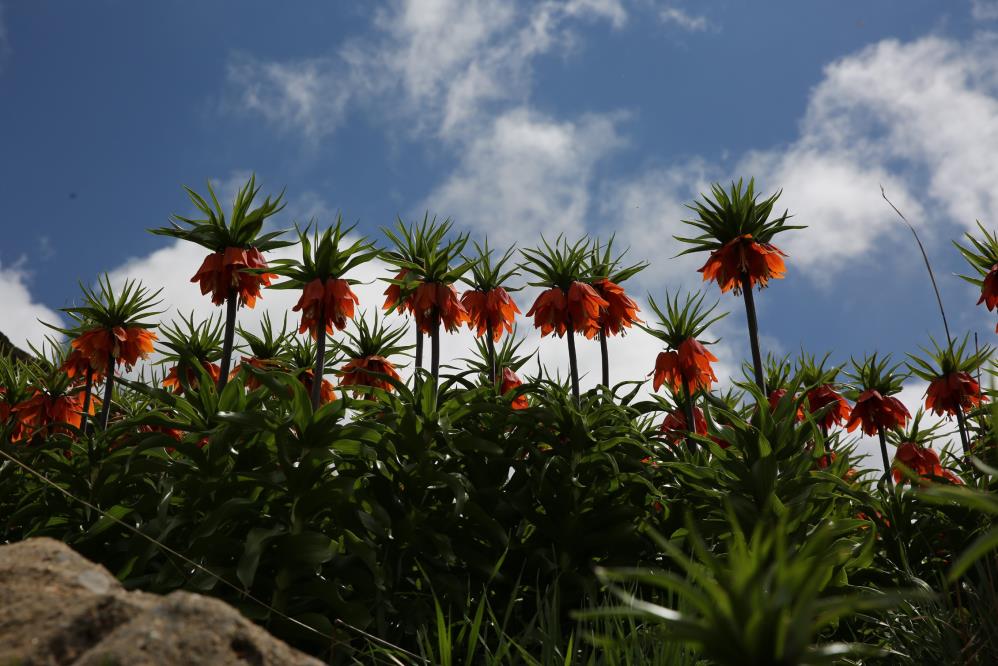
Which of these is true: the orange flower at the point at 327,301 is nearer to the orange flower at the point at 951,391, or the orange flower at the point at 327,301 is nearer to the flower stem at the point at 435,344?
the flower stem at the point at 435,344

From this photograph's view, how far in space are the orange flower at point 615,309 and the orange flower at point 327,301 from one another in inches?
101

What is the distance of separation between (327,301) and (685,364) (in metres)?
2.98

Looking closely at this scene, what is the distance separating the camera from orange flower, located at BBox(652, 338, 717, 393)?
6129 mm

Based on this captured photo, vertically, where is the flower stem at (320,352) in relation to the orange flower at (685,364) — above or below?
below

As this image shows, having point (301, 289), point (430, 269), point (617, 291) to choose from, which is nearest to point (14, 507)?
point (301, 289)

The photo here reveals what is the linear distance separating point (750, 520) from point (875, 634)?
1.25 metres

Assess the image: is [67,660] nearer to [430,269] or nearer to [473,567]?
[473,567]

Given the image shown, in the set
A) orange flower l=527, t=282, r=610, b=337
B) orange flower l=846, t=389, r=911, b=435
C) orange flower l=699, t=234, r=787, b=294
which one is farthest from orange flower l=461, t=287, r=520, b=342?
orange flower l=846, t=389, r=911, b=435

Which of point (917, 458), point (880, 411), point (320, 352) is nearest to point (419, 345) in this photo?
point (320, 352)

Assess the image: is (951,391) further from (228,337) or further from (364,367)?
(228,337)

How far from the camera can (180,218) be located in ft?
15.6

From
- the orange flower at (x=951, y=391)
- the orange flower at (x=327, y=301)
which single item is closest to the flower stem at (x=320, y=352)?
the orange flower at (x=327, y=301)

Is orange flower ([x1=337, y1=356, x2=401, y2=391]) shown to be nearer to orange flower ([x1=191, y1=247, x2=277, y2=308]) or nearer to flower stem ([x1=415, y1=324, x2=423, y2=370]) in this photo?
flower stem ([x1=415, y1=324, x2=423, y2=370])

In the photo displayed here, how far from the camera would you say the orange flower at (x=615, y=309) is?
6.64 m
